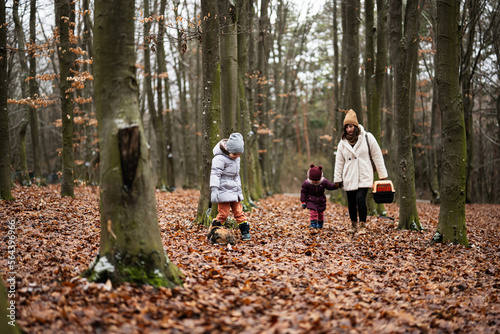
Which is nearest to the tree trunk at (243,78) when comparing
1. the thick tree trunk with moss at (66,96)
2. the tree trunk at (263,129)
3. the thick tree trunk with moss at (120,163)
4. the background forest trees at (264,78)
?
the background forest trees at (264,78)

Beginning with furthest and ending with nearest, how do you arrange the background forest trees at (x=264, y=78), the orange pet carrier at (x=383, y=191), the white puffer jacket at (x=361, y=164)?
the background forest trees at (x=264, y=78)
the white puffer jacket at (x=361, y=164)
the orange pet carrier at (x=383, y=191)

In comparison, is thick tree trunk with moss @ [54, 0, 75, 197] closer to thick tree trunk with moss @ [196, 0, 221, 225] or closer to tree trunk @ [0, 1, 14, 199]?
tree trunk @ [0, 1, 14, 199]

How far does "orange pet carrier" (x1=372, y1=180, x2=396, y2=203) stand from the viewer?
23.4ft

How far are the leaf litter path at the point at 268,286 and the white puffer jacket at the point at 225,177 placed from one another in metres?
0.88

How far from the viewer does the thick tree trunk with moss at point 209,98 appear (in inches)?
302

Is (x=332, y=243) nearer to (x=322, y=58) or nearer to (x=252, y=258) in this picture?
(x=252, y=258)

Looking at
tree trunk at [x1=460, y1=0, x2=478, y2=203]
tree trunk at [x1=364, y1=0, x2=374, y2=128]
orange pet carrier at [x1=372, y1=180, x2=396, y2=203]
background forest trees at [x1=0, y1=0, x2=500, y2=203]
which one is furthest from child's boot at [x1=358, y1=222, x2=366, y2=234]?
tree trunk at [x1=460, y1=0, x2=478, y2=203]

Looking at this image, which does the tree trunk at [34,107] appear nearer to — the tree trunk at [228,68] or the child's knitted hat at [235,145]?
the tree trunk at [228,68]

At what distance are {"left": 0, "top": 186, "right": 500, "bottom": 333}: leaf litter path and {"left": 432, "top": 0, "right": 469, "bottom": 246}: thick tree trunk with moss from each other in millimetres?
494

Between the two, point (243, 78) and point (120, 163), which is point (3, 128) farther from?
point (120, 163)

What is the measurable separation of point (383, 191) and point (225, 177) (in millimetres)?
3118

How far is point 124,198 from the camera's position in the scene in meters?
3.75

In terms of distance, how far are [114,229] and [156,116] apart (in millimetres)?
15659

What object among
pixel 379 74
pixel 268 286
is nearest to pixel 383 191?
pixel 268 286
